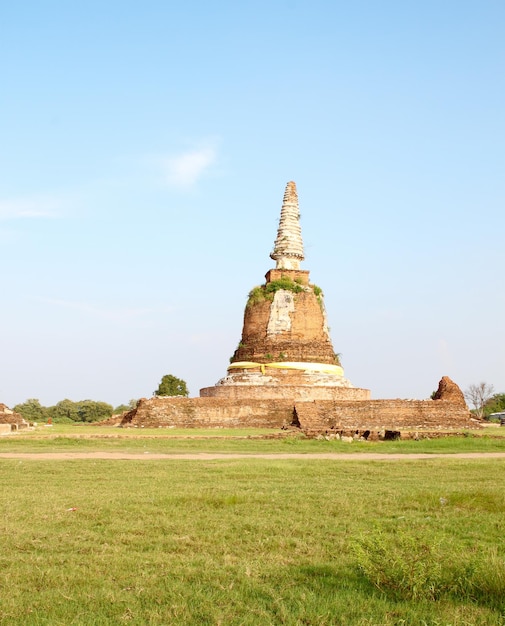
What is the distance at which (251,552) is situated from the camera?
5.63 m

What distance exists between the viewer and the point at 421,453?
16875mm

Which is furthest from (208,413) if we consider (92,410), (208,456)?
(92,410)

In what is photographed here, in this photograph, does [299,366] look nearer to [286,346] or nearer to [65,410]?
[286,346]

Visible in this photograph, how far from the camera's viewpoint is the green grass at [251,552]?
422 cm

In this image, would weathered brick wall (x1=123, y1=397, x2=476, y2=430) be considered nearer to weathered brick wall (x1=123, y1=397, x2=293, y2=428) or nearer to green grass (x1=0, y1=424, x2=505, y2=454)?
weathered brick wall (x1=123, y1=397, x2=293, y2=428)

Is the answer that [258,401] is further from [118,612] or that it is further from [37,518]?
[118,612]

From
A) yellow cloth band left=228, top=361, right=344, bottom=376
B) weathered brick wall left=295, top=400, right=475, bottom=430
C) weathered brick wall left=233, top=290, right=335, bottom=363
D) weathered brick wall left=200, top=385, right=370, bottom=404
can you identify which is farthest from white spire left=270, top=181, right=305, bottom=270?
weathered brick wall left=295, top=400, right=475, bottom=430

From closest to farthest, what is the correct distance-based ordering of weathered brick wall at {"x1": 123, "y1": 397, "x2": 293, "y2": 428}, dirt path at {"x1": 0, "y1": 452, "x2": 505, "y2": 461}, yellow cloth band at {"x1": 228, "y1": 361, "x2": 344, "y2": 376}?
dirt path at {"x1": 0, "y1": 452, "x2": 505, "y2": 461} < weathered brick wall at {"x1": 123, "y1": 397, "x2": 293, "y2": 428} < yellow cloth band at {"x1": 228, "y1": 361, "x2": 344, "y2": 376}

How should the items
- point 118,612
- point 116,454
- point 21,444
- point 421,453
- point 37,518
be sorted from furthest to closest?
point 21,444 → point 421,453 → point 116,454 → point 37,518 → point 118,612

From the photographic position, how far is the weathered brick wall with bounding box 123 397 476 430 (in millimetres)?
27641

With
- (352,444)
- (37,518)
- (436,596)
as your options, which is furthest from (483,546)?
(352,444)

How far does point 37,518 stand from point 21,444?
41.0ft

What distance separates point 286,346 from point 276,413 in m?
6.00

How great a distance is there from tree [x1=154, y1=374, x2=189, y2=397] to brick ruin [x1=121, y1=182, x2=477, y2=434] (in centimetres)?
1200
